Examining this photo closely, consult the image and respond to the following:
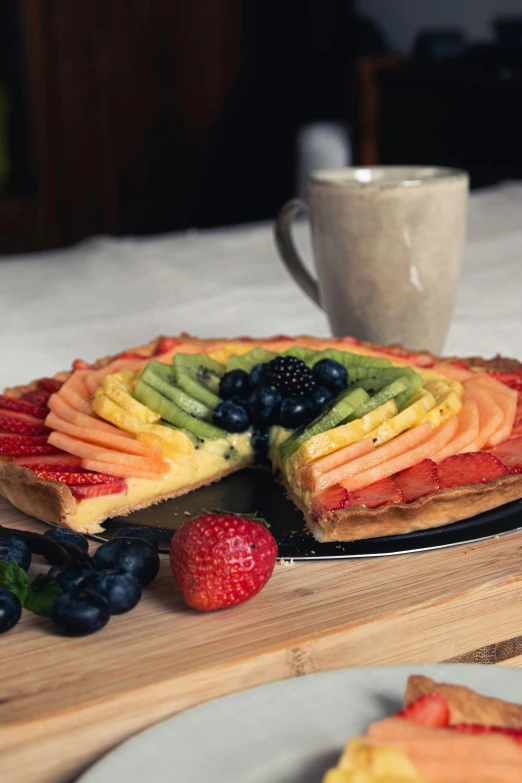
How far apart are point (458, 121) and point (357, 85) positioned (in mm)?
940

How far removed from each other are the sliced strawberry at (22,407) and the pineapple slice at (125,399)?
11 centimetres

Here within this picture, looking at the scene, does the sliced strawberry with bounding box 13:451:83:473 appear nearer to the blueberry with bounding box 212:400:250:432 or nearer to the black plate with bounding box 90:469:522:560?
the black plate with bounding box 90:469:522:560

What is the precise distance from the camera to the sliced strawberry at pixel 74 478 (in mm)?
1477

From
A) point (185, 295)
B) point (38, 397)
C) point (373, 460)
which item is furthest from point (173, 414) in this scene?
point (185, 295)

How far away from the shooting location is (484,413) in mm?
1631

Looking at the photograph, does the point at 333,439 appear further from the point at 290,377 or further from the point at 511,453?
the point at 511,453

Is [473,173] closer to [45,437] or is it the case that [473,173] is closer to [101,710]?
[45,437]

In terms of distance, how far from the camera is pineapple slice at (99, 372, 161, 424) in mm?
1636

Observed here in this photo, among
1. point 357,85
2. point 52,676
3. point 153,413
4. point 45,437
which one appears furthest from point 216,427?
point 357,85

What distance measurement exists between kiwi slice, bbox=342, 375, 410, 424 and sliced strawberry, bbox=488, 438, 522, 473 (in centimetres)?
18

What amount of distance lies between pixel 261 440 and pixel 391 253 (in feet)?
1.75

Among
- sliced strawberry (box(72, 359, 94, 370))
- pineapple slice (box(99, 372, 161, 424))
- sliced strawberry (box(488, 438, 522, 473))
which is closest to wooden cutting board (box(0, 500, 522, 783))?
sliced strawberry (box(488, 438, 522, 473))

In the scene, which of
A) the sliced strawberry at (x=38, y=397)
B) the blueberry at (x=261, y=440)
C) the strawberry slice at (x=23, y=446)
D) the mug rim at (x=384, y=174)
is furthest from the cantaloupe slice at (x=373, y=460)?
the mug rim at (x=384, y=174)

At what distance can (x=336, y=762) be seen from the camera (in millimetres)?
908
